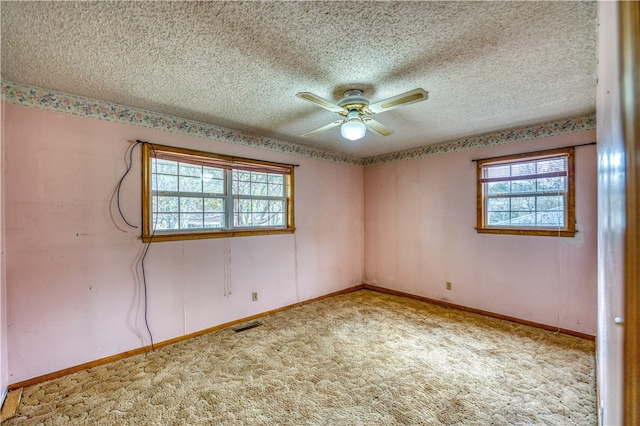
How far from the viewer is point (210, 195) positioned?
11.3 feet

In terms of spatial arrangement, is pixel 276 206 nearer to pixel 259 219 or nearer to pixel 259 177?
pixel 259 219

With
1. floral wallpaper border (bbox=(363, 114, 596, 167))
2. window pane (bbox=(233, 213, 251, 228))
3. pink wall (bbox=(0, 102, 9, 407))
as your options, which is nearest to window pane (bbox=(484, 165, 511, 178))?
floral wallpaper border (bbox=(363, 114, 596, 167))

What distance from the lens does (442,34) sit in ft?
5.61

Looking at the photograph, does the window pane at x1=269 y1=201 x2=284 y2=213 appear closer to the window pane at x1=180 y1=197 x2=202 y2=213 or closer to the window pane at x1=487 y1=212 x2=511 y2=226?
the window pane at x1=180 y1=197 x2=202 y2=213

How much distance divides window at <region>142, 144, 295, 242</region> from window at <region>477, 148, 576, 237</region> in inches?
110

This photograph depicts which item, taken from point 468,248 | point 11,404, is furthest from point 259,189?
point 468,248

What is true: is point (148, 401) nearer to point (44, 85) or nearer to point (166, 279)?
point (166, 279)

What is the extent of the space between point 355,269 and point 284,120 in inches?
124

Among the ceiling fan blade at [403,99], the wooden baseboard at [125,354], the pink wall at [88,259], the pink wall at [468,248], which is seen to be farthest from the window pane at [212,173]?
the pink wall at [468,248]

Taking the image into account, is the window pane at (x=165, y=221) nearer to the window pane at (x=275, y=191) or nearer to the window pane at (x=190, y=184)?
the window pane at (x=190, y=184)

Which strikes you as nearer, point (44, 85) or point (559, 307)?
point (44, 85)

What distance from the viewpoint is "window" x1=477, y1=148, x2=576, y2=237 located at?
327 cm

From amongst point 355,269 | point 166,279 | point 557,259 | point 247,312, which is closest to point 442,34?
point 557,259

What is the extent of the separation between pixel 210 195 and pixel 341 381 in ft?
8.17
